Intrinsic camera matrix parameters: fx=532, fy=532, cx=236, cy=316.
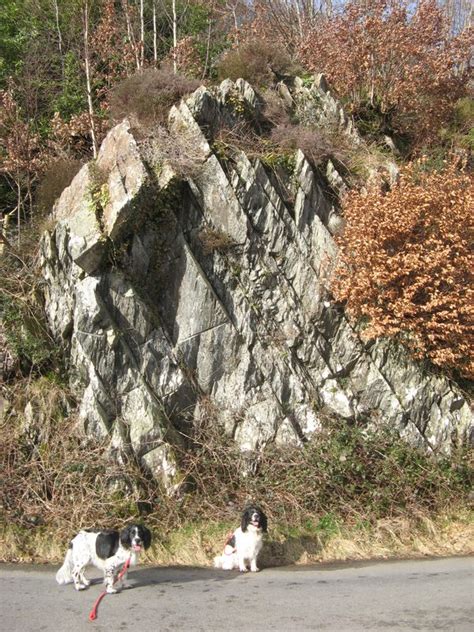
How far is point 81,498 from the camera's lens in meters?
8.24

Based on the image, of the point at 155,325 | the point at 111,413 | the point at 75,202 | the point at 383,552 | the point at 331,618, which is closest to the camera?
the point at 331,618

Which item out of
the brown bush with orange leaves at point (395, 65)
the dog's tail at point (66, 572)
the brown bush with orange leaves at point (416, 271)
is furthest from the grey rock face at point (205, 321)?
the brown bush with orange leaves at point (395, 65)

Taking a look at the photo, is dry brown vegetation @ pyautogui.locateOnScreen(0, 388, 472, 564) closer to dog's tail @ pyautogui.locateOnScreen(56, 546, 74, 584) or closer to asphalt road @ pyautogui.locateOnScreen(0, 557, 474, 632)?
asphalt road @ pyautogui.locateOnScreen(0, 557, 474, 632)

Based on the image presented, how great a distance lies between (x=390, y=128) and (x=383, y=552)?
11137mm

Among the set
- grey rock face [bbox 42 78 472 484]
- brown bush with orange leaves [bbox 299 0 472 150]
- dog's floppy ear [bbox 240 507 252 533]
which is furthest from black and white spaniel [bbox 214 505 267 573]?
brown bush with orange leaves [bbox 299 0 472 150]

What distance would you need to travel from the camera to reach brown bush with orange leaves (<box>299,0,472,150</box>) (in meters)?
13.6

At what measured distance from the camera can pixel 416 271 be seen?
947 cm

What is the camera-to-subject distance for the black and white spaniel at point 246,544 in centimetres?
719

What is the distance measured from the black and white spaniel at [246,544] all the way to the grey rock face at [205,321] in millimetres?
1705

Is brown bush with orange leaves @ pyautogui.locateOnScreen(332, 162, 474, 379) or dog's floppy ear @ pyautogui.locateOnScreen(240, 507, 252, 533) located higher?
brown bush with orange leaves @ pyautogui.locateOnScreen(332, 162, 474, 379)

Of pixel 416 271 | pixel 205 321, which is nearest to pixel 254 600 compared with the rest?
pixel 205 321

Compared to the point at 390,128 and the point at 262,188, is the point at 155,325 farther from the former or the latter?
the point at 390,128

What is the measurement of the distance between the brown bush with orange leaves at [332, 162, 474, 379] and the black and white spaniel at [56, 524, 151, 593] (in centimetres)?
528

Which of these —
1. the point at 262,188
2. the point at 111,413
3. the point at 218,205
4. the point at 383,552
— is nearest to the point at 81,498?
the point at 111,413
